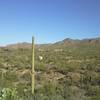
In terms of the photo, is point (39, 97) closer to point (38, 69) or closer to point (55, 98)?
point (55, 98)

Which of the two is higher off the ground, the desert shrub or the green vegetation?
the desert shrub

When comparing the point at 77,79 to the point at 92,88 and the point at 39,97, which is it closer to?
the point at 92,88

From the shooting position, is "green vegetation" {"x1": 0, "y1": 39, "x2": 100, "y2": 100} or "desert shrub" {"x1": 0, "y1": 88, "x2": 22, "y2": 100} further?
"green vegetation" {"x1": 0, "y1": 39, "x2": 100, "y2": 100}

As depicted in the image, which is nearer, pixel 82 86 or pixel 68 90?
pixel 68 90

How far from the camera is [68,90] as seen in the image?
56.9 ft

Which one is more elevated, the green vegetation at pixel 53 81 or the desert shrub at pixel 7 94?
the desert shrub at pixel 7 94

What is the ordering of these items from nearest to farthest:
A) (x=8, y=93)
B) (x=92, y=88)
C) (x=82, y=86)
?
1. (x=8, y=93)
2. (x=92, y=88)
3. (x=82, y=86)

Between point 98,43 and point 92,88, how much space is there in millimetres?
169537

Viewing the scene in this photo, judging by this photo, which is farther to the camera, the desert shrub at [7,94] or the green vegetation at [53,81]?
the green vegetation at [53,81]

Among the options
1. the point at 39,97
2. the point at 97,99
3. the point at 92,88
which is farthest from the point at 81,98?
the point at 92,88

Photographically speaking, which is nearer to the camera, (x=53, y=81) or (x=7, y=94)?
(x=7, y=94)

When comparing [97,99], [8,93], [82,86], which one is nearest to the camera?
[8,93]

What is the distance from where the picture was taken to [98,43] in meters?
187

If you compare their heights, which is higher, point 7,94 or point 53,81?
point 7,94
